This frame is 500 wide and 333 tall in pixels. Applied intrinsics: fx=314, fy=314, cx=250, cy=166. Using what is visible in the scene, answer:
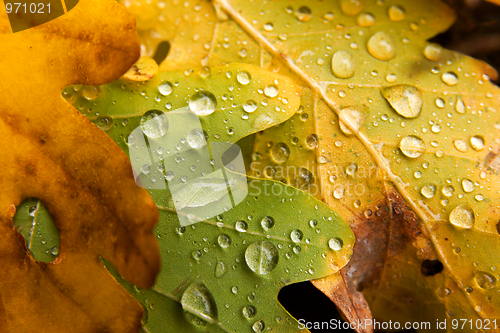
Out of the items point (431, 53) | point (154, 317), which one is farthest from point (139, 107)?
point (431, 53)

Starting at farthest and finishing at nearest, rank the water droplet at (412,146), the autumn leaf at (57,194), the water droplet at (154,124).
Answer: the water droplet at (412,146) < the water droplet at (154,124) < the autumn leaf at (57,194)

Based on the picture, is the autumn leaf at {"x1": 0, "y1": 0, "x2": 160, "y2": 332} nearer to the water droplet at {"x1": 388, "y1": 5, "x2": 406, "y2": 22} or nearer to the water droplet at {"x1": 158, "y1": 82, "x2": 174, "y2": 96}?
the water droplet at {"x1": 158, "y1": 82, "x2": 174, "y2": 96}

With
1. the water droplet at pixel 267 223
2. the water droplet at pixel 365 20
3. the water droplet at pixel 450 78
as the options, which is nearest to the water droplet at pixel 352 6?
the water droplet at pixel 365 20

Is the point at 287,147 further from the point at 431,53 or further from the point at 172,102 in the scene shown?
the point at 431,53

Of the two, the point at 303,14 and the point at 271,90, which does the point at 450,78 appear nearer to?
the point at 303,14

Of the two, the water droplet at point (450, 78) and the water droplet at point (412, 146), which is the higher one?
the water droplet at point (450, 78)

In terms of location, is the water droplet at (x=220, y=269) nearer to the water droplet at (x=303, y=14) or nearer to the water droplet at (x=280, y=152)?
the water droplet at (x=280, y=152)
